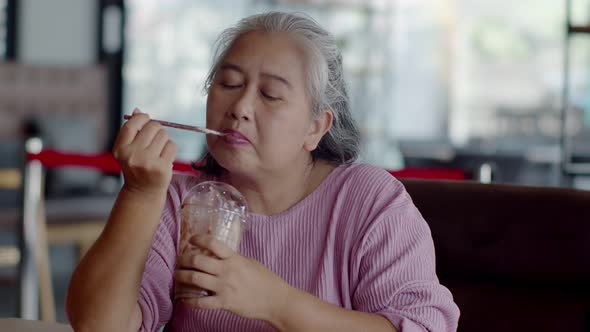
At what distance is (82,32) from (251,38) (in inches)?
238

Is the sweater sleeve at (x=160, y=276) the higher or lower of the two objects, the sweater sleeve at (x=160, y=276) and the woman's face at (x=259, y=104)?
the lower

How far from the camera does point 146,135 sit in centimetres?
124

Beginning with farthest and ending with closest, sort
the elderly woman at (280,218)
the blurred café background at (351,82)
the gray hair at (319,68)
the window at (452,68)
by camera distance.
Result: the window at (452,68), the blurred café background at (351,82), the gray hair at (319,68), the elderly woman at (280,218)

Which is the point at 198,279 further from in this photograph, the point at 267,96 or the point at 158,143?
the point at 267,96

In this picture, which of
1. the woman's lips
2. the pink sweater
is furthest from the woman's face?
the pink sweater

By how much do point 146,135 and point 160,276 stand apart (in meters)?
0.35

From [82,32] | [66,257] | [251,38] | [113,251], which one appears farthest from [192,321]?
[82,32]

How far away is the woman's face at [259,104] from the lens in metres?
1.45

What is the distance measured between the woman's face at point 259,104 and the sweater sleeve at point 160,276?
0.18 metres

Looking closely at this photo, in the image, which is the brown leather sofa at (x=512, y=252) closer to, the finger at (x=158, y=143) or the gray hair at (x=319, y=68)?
the gray hair at (x=319, y=68)

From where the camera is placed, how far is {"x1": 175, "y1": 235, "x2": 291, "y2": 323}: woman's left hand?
1158mm

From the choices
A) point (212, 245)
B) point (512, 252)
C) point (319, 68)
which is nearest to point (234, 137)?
point (319, 68)

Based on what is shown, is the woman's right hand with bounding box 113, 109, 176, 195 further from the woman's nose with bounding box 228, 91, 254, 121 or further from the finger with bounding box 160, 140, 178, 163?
the woman's nose with bounding box 228, 91, 254, 121

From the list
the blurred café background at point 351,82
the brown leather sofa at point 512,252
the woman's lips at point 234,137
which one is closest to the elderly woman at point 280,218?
the woman's lips at point 234,137
